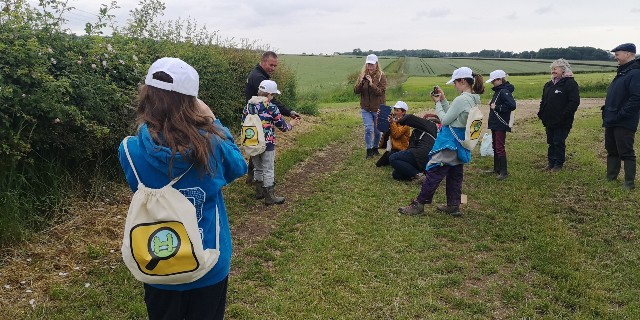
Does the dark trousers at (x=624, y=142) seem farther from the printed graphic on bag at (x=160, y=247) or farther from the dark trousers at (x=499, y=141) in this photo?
the printed graphic on bag at (x=160, y=247)

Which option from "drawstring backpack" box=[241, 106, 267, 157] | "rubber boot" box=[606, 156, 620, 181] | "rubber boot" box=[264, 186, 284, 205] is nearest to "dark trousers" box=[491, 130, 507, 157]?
"rubber boot" box=[606, 156, 620, 181]

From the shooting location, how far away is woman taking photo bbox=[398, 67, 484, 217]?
590 cm

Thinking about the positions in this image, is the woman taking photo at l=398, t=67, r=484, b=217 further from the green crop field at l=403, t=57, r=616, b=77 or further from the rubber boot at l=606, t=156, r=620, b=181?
the green crop field at l=403, t=57, r=616, b=77

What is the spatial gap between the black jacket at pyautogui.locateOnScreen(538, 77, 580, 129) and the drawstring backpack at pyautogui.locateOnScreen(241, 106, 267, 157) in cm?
518

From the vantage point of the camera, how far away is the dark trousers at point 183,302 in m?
2.46

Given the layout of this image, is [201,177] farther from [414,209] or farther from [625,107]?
[625,107]

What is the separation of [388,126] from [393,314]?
540cm

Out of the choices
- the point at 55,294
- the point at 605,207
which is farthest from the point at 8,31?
the point at 605,207

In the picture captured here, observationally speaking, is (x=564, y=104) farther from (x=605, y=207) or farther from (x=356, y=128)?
(x=356, y=128)

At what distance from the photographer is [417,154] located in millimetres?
7812

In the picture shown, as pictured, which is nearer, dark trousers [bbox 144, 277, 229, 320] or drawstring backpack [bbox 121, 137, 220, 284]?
drawstring backpack [bbox 121, 137, 220, 284]

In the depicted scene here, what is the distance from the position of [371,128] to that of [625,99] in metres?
4.40

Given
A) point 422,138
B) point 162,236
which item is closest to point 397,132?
point 422,138

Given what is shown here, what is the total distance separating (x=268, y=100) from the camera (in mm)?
6414
